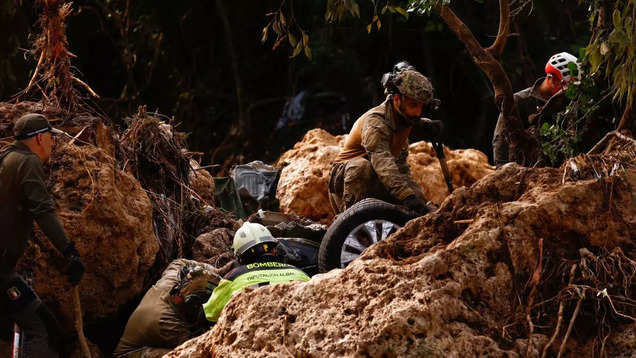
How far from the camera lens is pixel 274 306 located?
4.22 metres

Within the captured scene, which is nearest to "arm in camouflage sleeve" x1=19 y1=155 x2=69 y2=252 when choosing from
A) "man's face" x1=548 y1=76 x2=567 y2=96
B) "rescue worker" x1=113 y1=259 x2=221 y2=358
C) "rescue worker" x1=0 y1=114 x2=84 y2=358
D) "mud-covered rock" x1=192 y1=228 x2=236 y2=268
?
"rescue worker" x1=0 y1=114 x2=84 y2=358

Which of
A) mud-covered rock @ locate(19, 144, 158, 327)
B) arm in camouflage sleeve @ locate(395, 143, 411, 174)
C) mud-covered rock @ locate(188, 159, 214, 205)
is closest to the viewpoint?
mud-covered rock @ locate(19, 144, 158, 327)

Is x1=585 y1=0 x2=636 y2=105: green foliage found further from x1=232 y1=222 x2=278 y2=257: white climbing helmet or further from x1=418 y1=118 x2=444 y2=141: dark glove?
x1=232 y1=222 x2=278 y2=257: white climbing helmet

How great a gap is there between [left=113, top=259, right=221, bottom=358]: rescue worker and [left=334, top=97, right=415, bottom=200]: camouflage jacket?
169 centimetres

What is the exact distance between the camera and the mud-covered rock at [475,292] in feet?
12.8

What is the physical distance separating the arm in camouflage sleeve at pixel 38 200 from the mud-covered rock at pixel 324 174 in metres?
4.22

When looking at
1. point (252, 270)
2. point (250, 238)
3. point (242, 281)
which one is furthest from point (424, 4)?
point (242, 281)

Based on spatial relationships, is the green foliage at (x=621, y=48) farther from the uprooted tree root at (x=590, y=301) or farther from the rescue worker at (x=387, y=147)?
the rescue worker at (x=387, y=147)

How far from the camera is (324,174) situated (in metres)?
9.95

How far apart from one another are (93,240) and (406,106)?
2.89m

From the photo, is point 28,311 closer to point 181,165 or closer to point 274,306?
point 274,306

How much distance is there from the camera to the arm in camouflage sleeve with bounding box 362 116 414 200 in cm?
726

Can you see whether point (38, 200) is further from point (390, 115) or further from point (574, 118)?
point (574, 118)

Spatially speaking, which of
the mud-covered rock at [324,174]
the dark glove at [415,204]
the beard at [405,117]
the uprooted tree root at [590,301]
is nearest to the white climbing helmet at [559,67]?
the beard at [405,117]
